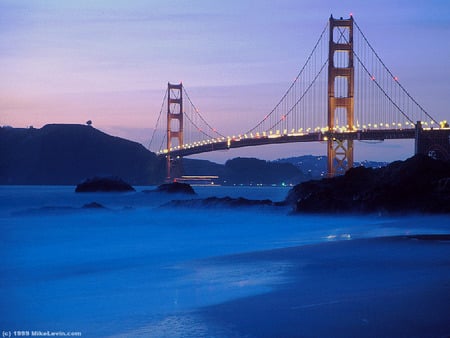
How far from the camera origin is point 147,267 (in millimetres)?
5918

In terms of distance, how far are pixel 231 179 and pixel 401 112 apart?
128ft

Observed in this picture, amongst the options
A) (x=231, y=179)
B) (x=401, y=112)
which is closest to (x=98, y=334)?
(x=401, y=112)

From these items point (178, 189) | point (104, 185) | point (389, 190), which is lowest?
point (178, 189)

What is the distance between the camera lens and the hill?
61.8 meters

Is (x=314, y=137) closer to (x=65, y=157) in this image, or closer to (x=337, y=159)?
(x=337, y=159)

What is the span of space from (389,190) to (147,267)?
5.99 metres

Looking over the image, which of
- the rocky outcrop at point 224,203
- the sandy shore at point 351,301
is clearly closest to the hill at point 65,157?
the rocky outcrop at point 224,203

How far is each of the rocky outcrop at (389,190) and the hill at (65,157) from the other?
160 feet

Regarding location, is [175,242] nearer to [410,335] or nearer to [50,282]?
[50,282]

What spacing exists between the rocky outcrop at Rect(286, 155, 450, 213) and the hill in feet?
160

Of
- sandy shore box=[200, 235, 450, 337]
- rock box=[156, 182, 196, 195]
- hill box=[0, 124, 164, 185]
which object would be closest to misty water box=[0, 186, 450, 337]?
sandy shore box=[200, 235, 450, 337]

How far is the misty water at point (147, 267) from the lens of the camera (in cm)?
352

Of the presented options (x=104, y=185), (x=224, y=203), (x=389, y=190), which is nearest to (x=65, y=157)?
(x=104, y=185)

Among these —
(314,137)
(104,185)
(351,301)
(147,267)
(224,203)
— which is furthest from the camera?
(314,137)
